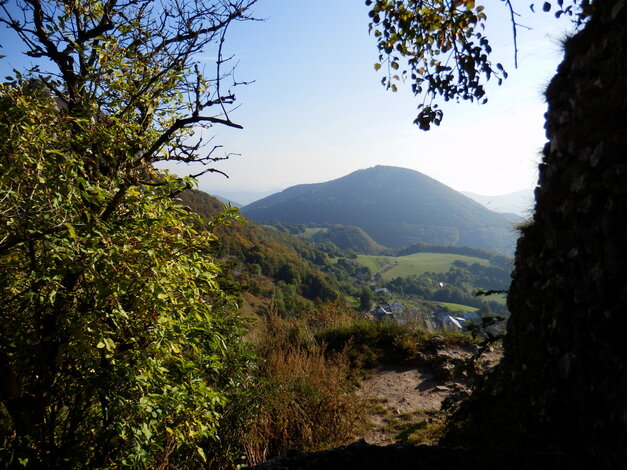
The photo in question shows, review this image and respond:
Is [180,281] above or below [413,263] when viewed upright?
above

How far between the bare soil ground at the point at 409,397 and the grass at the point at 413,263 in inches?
4245

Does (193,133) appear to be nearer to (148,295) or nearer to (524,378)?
(148,295)

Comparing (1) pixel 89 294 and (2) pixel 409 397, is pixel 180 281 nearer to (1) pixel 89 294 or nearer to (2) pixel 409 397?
(1) pixel 89 294

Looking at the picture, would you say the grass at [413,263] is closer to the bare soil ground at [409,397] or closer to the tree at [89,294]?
the bare soil ground at [409,397]

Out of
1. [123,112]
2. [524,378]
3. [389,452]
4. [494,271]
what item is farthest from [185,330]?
[494,271]

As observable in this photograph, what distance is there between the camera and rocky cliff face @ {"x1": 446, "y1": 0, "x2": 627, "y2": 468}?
1.68 m

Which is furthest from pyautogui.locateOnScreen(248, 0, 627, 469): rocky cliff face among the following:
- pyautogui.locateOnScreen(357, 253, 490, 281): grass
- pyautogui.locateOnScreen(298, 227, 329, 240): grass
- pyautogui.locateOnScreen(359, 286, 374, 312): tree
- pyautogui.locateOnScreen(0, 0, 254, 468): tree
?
pyautogui.locateOnScreen(298, 227, 329, 240): grass

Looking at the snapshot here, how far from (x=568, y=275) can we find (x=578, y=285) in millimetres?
156

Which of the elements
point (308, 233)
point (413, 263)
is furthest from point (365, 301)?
point (308, 233)

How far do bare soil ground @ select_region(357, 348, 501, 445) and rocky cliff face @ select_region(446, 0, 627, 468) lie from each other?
2.46 metres

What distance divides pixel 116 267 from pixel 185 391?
1.09m

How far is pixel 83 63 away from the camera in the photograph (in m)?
3.31

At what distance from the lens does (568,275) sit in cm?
218

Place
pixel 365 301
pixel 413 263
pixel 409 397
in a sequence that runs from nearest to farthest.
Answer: pixel 409 397, pixel 365 301, pixel 413 263
